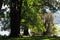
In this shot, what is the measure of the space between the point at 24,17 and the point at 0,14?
4.61 feet

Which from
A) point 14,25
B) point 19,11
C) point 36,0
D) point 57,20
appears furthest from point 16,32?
point 57,20

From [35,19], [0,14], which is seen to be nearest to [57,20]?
[35,19]

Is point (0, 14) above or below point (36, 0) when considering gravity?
below

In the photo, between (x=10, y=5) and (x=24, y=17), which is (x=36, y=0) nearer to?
(x=24, y=17)

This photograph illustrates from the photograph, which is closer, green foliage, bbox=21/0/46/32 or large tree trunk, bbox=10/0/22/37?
large tree trunk, bbox=10/0/22/37

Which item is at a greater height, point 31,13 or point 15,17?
point 31,13

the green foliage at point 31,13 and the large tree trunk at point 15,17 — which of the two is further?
the green foliage at point 31,13

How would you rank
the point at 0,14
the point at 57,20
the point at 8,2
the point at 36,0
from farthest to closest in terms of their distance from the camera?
the point at 57,20, the point at 36,0, the point at 0,14, the point at 8,2

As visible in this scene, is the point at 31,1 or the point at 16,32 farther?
the point at 31,1

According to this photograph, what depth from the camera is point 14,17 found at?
9.85 m

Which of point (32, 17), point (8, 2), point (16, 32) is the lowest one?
point (16, 32)

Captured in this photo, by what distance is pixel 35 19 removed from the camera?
11.7 meters

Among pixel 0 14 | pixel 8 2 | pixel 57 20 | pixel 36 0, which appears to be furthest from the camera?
pixel 57 20

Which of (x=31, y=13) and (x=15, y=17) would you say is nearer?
(x=15, y=17)
